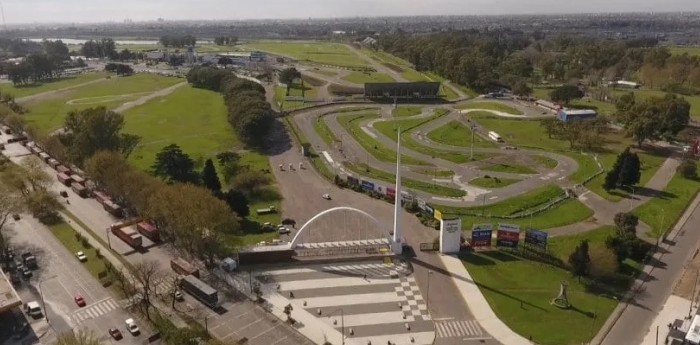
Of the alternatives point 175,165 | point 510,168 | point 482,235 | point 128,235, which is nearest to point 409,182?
point 510,168

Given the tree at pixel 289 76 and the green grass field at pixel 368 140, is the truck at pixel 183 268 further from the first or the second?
the tree at pixel 289 76

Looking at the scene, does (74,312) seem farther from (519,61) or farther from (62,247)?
(519,61)

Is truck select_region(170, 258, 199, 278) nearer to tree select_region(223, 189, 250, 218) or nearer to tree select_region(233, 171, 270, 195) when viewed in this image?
tree select_region(223, 189, 250, 218)

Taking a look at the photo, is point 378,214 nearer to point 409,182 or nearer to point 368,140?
point 409,182


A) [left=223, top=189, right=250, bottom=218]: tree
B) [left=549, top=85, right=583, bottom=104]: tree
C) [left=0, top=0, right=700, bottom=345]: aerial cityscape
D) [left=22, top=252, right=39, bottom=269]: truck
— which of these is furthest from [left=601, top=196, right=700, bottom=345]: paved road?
[left=549, top=85, right=583, bottom=104]: tree

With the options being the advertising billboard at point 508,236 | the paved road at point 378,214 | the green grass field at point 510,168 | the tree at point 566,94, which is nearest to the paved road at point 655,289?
the paved road at point 378,214

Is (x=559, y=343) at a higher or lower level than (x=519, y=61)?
lower

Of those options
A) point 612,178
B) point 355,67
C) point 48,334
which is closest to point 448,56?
point 355,67
